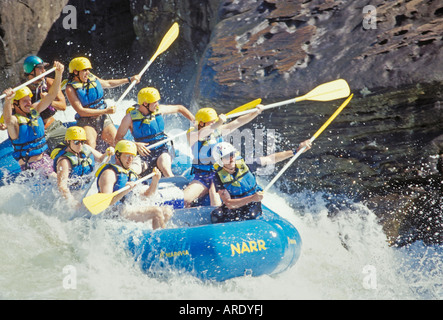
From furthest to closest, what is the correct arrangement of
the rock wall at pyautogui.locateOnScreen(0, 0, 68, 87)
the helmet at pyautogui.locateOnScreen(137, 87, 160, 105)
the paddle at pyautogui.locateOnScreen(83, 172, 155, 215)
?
the rock wall at pyautogui.locateOnScreen(0, 0, 68, 87), the helmet at pyautogui.locateOnScreen(137, 87, 160, 105), the paddle at pyautogui.locateOnScreen(83, 172, 155, 215)

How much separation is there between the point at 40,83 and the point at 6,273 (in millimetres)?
2598

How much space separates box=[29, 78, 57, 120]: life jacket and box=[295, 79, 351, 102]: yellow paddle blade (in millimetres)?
A: 2943

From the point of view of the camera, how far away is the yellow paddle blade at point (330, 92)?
19.4 ft

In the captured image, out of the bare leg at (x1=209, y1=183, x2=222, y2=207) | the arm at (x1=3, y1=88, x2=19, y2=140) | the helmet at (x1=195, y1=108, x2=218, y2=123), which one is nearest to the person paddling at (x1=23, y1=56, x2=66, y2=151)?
the arm at (x1=3, y1=88, x2=19, y2=140)

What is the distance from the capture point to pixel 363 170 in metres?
6.06

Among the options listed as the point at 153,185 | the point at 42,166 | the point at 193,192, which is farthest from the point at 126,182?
the point at 42,166

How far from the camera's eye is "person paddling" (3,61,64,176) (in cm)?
595

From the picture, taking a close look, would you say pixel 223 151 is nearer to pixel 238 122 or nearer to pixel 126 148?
pixel 126 148

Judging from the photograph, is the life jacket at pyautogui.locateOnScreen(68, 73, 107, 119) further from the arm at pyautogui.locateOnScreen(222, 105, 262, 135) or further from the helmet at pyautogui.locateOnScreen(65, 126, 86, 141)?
the arm at pyautogui.locateOnScreen(222, 105, 262, 135)

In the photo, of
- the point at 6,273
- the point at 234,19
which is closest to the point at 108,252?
the point at 6,273

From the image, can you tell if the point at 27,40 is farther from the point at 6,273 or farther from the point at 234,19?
the point at 6,273

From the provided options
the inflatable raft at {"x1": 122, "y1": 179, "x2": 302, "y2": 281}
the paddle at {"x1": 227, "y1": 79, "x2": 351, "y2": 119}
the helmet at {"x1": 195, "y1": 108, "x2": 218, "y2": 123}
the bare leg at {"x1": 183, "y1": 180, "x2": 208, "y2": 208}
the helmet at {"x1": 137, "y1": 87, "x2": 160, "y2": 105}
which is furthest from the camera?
the helmet at {"x1": 137, "y1": 87, "x2": 160, "y2": 105}
